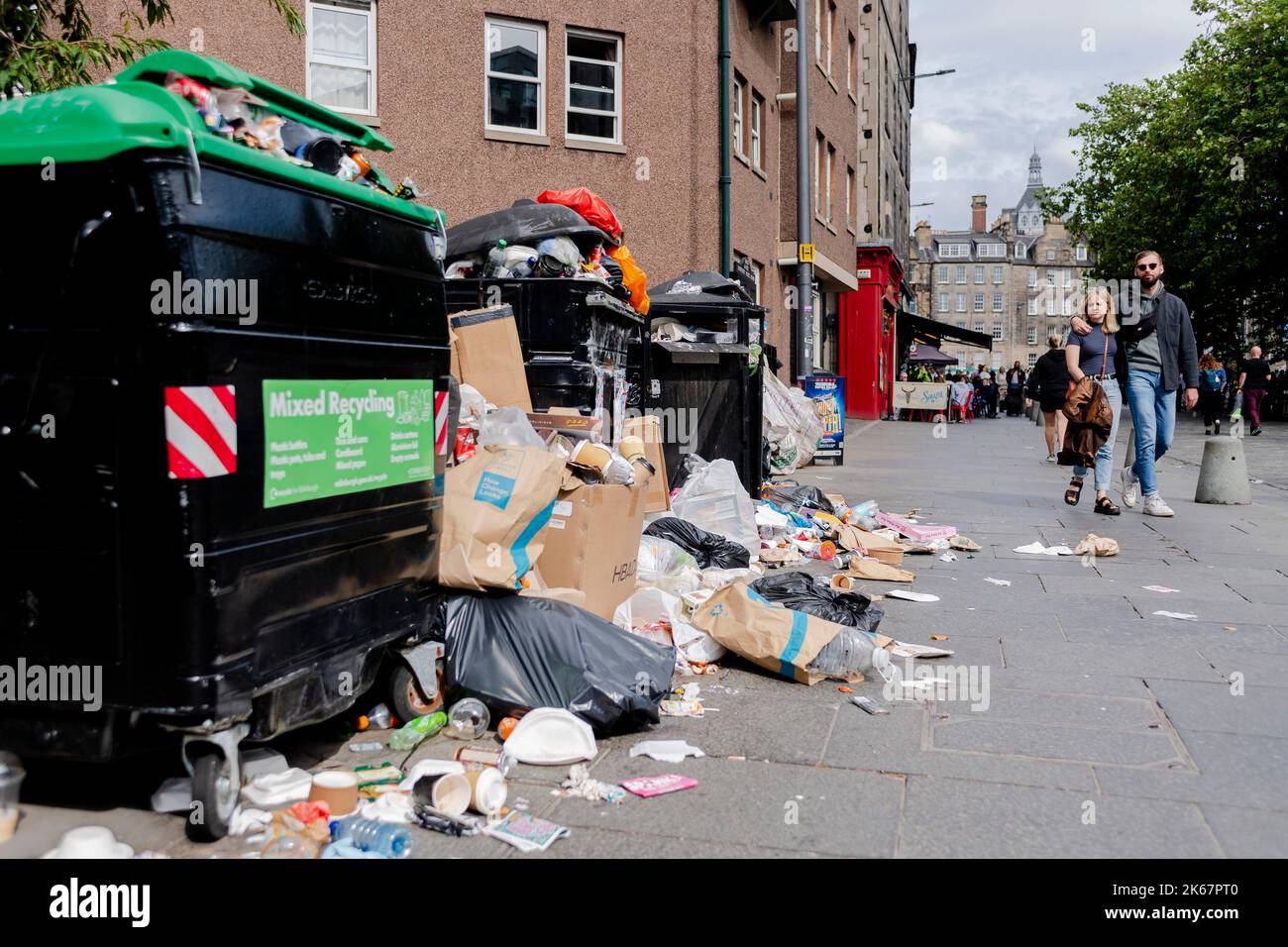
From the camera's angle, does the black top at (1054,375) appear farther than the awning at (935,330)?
No

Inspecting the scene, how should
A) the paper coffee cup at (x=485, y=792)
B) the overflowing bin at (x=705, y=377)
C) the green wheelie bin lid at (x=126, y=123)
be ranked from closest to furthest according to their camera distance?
the green wheelie bin lid at (x=126, y=123)
the paper coffee cup at (x=485, y=792)
the overflowing bin at (x=705, y=377)

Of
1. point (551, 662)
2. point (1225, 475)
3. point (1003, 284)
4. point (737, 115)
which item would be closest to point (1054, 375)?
point (1225, 475)

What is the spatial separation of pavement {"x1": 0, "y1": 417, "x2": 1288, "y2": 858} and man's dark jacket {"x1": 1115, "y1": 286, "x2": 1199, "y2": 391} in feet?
10.6

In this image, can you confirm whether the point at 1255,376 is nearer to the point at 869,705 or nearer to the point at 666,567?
the point at 666,567

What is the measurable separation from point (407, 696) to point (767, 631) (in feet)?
4.92

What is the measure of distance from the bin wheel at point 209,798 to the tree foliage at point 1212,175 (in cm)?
3338

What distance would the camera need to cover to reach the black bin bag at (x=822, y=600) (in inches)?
200

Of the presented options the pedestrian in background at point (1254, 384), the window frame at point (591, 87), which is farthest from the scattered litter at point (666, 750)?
the pedestrian in background at point (1254, 384)

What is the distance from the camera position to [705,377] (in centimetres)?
883

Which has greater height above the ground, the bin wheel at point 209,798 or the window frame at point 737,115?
the window frame at point 737,115

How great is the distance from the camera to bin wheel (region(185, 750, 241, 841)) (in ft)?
9.48

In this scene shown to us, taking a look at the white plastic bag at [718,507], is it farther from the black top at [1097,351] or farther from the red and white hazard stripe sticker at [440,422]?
the black top at [1097,351]
